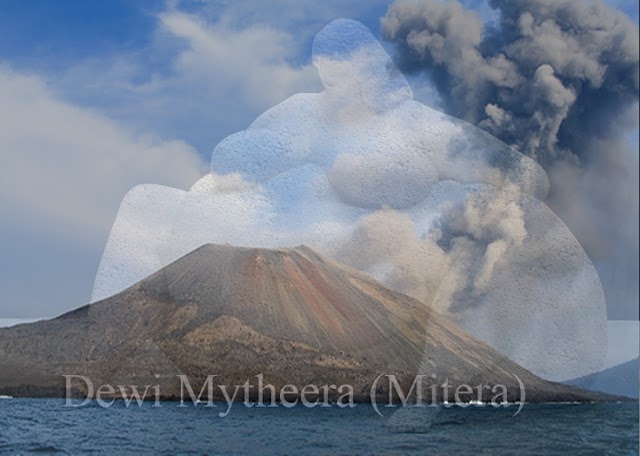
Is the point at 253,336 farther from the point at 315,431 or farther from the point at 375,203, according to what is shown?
the point at 375,203

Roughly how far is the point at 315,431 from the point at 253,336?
766 centimetres

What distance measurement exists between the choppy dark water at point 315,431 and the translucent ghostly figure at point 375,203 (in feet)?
7.17

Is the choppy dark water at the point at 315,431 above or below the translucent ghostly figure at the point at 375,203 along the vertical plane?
below

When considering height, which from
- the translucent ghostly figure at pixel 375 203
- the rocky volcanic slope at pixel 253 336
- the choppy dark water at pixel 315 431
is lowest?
the choppy dark water at pixel 315 431

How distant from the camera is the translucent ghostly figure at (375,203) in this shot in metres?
12.6

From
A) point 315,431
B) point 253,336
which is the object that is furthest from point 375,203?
point 253,336

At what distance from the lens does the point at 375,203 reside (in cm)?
1402

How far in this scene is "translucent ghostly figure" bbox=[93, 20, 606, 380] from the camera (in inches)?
495

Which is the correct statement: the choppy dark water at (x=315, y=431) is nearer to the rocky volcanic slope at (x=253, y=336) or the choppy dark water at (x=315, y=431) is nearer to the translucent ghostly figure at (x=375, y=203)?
the rocky volcanic slope at (x=253, y=336)

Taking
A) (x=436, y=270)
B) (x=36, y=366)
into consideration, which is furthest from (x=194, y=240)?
(x=36, y=366)

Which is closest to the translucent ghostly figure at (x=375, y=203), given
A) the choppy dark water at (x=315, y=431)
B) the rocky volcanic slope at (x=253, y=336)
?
the rocky volcanic slope at (x=253, y=336)

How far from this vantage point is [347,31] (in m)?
11.6

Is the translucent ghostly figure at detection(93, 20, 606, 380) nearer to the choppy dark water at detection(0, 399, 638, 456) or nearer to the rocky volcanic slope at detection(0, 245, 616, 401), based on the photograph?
the rocky volcanic slope at detection(0, 245, 616, 401)

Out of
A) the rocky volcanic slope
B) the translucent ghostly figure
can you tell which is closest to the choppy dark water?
the rocky volcanic slope
